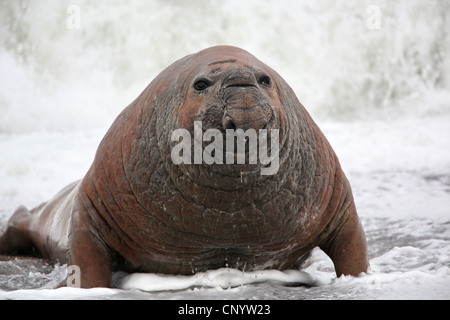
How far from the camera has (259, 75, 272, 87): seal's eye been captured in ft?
14.1

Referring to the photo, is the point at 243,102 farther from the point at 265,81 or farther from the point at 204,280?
the point at 204,280

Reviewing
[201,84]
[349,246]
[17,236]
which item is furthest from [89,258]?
[17,236]

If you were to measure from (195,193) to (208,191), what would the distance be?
94mm

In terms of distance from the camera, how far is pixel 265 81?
14.2 ft

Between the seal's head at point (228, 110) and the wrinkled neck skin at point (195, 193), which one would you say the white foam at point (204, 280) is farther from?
the seal's head at point (228, 110)

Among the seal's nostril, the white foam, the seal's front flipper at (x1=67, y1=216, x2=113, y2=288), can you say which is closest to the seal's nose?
the seal's nostril

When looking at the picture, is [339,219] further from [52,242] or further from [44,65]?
[44,65]

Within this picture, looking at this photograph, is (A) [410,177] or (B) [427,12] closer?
(A) [410,177]

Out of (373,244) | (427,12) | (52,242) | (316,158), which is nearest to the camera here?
(316,158)

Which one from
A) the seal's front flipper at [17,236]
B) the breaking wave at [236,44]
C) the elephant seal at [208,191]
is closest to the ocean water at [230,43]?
the breaking wave at [236,44]

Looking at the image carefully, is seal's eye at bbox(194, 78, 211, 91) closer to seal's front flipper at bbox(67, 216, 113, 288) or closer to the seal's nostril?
the seal's nostril
